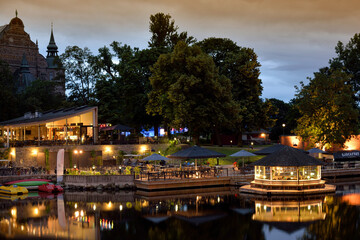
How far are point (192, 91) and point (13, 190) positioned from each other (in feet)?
83.0

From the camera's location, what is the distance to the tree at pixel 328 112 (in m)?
57.6

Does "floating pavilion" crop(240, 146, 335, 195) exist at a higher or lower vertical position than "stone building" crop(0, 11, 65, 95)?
lower

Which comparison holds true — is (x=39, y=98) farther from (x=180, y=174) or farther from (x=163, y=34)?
(x=180, y=174)

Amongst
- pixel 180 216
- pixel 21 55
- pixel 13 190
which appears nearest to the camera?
pixel 180 216

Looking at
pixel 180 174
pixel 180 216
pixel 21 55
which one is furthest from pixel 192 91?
pixel 21 55

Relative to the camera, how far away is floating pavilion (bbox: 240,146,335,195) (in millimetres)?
37656

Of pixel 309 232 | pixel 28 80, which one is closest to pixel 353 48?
pixel 309 232

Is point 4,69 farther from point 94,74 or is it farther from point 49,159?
point 49,159

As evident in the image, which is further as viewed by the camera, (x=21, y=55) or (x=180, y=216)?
(x=21, y=55)

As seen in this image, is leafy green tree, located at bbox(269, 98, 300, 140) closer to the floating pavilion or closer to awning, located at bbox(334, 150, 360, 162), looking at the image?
awning, located at bbox(334, 150, 360, 162)

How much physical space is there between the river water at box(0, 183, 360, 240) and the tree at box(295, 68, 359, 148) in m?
19.4

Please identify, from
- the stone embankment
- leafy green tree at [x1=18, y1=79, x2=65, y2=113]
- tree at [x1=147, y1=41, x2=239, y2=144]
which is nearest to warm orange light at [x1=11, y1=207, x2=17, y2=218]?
the stone embankment

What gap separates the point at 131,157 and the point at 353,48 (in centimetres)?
4327

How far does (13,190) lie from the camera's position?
4134 cm
